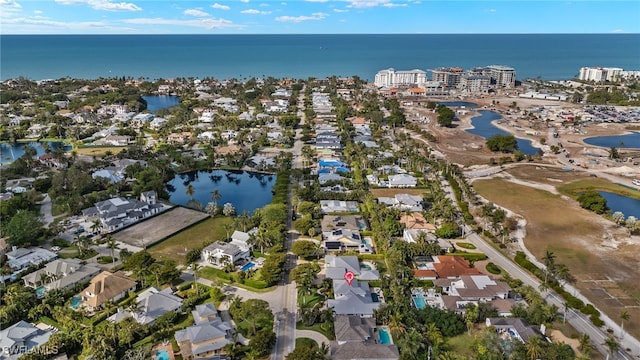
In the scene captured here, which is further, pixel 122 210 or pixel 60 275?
pixel 122 210

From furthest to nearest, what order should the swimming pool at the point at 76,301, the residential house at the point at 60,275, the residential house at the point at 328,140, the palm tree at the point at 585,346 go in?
the residential house at the point at 328,140, the residential house at the point at 60,275, the swimming pool at the point at 76,301, the palm tree at the point at 585,346

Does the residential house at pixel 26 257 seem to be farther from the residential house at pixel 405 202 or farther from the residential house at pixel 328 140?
the residential house at pixel 328 140


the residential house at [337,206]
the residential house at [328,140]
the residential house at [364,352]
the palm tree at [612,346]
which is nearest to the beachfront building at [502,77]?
the residential house at [328,140]

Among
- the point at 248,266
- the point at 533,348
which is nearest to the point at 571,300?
the point at 533,348

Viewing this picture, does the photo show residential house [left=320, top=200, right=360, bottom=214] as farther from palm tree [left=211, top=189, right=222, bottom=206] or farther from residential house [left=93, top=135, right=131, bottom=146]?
residential house [left=93, top=135, right=131, bottom=146]

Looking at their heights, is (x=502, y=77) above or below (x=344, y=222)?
above

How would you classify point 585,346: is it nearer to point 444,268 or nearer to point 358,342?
point 444,268
